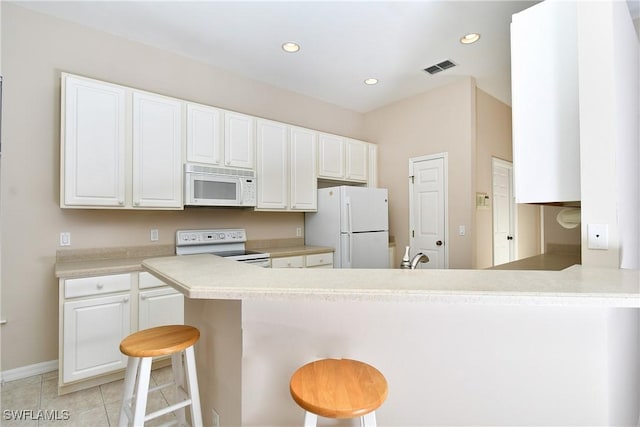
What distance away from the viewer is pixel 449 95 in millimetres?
3832

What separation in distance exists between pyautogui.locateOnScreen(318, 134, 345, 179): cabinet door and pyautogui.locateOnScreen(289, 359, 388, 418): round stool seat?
3149 mm

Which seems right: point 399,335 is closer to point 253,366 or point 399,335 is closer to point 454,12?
point 253,366

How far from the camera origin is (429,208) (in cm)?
404

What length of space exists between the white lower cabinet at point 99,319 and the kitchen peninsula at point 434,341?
1508 mm

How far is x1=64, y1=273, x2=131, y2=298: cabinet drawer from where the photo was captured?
86.9 inches

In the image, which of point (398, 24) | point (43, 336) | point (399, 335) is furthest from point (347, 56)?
point (43, 336)

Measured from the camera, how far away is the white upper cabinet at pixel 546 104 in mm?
1553

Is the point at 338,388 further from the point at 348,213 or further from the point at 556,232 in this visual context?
the point at 556,232

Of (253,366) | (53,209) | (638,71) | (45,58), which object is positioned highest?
(45,58)

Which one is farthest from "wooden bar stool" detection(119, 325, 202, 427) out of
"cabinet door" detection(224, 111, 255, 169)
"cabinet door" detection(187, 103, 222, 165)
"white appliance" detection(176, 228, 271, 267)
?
"cabinet door" detection(224, 111, 255, 169)

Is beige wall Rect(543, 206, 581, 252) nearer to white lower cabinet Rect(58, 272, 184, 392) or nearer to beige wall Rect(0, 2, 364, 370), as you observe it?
white lower cabinet Rect(58, 272, 184, 392)

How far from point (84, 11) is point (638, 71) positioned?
13.7ft

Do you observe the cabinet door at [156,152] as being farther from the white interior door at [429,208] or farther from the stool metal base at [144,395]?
the white interior door at [429,208]

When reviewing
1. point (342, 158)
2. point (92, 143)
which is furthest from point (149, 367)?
point (342, 158)
